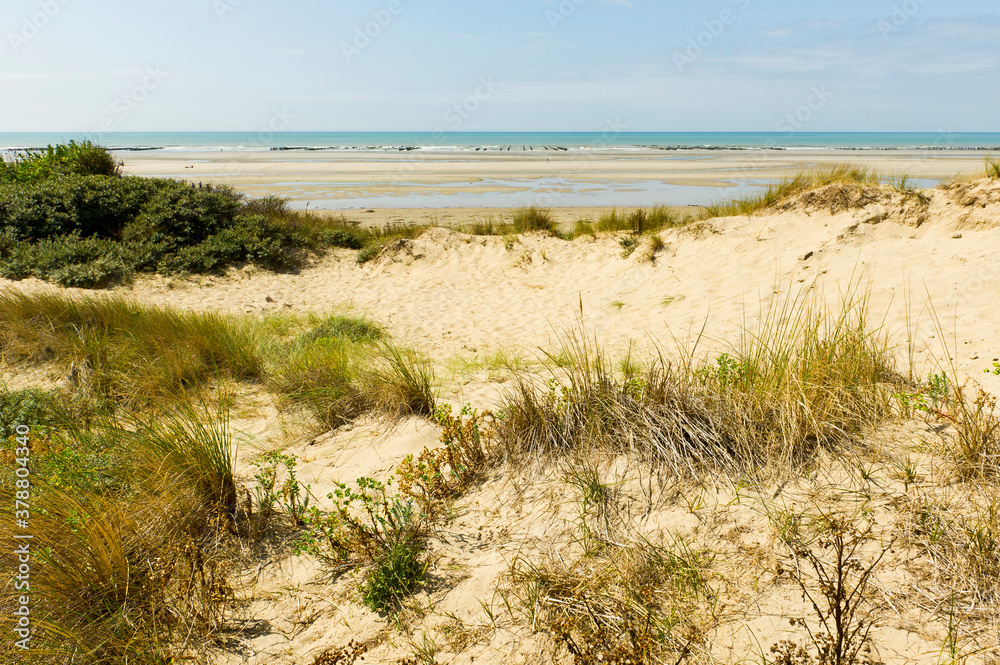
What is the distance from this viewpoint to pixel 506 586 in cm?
266

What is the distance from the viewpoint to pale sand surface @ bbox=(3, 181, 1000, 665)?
242 centimetres

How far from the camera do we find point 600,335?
713 cm

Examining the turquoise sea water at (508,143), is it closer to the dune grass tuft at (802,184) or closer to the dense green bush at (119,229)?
the dense green bush at (119,229)

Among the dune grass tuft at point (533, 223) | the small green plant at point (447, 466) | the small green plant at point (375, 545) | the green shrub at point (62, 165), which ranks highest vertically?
the green shrub at point (62, 165)

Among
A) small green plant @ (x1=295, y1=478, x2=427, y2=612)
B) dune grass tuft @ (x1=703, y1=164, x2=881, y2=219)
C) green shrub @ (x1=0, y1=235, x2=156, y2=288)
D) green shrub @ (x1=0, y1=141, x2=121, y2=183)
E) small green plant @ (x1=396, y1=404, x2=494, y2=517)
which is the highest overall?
green shrub @ (x1=0, y1=141, x2=121, y2=183)

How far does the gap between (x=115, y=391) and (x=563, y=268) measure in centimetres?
780

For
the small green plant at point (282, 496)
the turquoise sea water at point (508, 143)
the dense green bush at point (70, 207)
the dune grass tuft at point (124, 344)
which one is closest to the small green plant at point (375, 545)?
the small green plant at point (282, 496)

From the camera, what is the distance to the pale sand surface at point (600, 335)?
2.42 meters

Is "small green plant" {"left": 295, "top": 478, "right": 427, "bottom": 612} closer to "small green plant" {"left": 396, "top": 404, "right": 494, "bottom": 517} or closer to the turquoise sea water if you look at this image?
"small green plant" {"left": 396, "top": 404, "right": 494, "bottom": 517}

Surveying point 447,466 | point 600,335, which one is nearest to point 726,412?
point 447,466

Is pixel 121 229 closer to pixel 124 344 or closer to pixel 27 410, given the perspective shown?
pixel 124 344

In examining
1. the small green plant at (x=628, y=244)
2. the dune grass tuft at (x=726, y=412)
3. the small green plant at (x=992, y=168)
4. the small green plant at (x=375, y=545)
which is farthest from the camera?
the small green plant at (x=628, y=244)

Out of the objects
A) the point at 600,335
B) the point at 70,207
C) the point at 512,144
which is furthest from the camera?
the point at 512,144

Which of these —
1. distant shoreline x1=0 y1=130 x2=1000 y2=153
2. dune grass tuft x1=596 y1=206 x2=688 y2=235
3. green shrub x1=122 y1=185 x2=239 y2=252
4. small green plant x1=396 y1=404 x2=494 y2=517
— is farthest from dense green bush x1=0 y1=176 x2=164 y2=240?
distant shoreline x1=0 y1=130 x2=1000 y2=153
